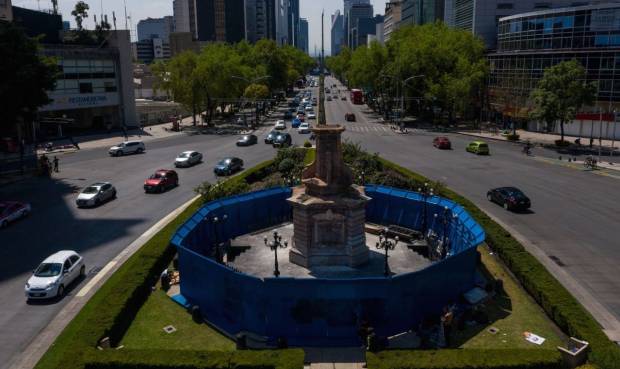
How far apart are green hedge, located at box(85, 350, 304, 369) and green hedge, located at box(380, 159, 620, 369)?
10008mm

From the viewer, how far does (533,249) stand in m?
31.0

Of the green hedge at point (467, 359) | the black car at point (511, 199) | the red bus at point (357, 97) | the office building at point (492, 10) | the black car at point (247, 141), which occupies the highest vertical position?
the office building at point (492, 10)

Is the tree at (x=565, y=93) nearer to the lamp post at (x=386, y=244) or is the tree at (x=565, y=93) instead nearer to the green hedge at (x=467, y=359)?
the lamp post at (x=386, y=244)

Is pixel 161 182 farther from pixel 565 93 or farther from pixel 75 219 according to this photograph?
pixel 565 93

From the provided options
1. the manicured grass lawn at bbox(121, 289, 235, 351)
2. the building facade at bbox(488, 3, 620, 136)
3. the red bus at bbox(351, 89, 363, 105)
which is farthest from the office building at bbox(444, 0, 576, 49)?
the manicured grass lawn at bbox(121, 289, 235, 351)

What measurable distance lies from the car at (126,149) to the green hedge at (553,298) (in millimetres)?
46321

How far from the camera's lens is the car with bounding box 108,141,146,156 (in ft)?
211

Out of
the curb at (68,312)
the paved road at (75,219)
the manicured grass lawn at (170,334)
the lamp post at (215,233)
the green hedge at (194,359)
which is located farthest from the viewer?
the lamp post at (215,233)

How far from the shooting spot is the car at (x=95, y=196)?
4050cm

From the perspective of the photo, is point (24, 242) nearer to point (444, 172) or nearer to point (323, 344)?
point (323, 344)

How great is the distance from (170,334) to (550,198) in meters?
32.7

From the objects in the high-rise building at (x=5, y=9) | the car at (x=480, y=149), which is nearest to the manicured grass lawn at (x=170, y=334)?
the car at (x=480, y=149)

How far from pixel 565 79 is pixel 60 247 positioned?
60.2 meters

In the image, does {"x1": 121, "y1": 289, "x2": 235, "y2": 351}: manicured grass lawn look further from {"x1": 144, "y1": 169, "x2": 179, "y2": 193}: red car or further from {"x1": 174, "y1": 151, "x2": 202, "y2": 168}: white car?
{"x1": 174, "y1": 151, "x2": 202, "y2": 168}: white car
